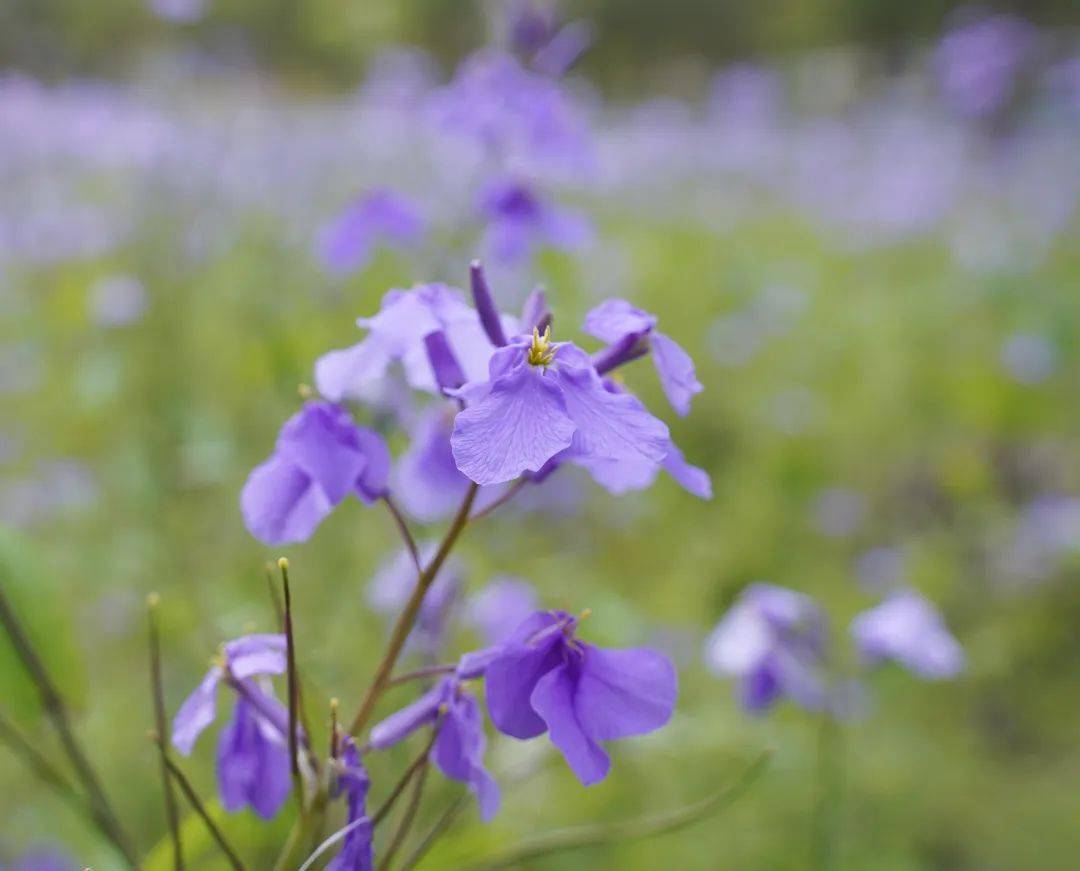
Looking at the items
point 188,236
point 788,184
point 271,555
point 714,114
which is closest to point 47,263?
point 188,236

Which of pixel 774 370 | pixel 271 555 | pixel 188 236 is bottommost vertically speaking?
pixel 774 370

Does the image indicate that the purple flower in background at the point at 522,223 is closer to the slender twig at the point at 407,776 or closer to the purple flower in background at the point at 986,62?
the slender twig at the point at 407,776

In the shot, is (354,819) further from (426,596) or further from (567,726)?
(426,596)

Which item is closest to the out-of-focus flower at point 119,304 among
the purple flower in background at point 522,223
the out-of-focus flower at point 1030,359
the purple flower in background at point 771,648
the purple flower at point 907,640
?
the purple flower in background at point 522,223

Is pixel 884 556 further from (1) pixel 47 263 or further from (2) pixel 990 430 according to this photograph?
(1) pixel 47 263

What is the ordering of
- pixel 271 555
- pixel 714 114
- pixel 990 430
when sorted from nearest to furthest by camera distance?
1. pixel 271 555
2. pixel 990 430
3. pixel 714 114

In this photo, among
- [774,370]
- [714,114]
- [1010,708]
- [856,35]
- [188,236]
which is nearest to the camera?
[1010,708]
